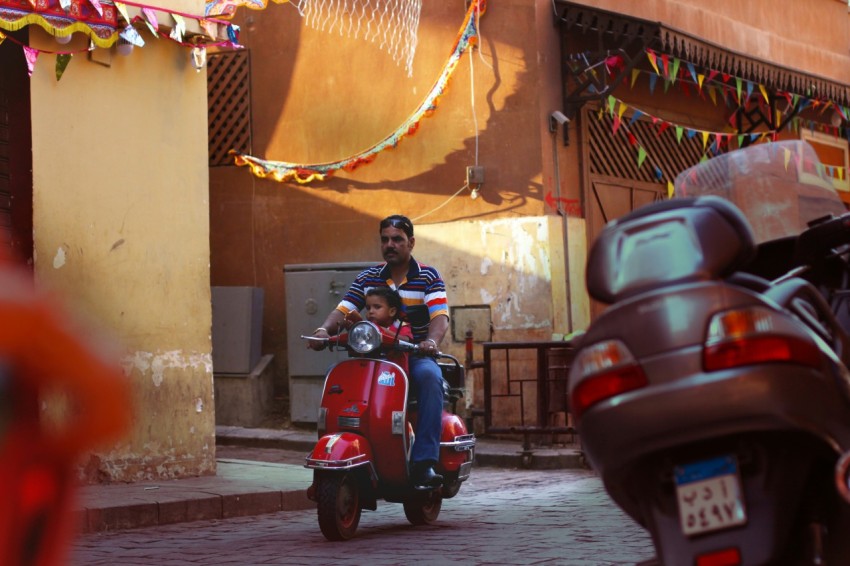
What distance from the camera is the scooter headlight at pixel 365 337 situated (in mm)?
7531

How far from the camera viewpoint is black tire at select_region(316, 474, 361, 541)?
732cm

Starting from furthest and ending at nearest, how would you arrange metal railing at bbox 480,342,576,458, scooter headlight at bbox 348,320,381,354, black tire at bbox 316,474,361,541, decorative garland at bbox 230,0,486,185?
decorative garland at bbox 230,0,486,185 < metal railing at bbox 480,342,576,458 < scooter headlight at bbox 348,320,381,354 < black tire at bbox 316,474,361,541

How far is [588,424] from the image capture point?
10.8 ft

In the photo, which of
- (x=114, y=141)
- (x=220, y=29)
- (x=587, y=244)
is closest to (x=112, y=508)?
(x=114, y=141)

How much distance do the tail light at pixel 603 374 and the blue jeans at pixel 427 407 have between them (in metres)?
4.44

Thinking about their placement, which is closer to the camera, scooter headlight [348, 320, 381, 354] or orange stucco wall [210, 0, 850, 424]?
scooter headlight [348, 320, 381, 354]

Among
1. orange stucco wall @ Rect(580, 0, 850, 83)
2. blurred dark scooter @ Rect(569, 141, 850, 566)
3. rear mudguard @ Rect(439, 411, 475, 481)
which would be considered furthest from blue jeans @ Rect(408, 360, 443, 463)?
orange stucco wall @ Rect(580, 0, 850, 83)

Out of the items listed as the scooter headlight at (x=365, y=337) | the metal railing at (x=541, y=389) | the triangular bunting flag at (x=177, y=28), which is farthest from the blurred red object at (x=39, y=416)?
the metal railing at (x=541, y=389)

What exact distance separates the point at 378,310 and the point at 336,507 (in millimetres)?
1196

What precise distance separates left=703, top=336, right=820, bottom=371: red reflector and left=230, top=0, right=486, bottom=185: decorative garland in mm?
12514

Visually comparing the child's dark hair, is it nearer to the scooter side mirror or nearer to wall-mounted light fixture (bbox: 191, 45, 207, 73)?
wall-mounted light fixture (bbox: 191, 45, 207, 73)

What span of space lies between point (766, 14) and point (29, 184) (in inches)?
525

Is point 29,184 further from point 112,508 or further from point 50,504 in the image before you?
point 50,504

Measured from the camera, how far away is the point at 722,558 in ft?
10.2
